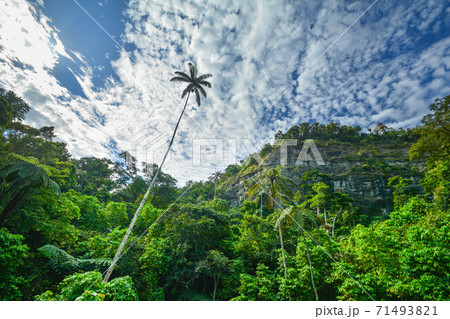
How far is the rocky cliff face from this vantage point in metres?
28.8

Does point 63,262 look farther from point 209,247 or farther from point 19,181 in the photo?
point 209,247

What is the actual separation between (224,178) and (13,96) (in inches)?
1598

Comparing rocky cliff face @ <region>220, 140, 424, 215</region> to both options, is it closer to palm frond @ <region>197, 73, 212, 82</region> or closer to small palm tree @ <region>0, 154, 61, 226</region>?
palm frond @ <region>197, 73, 212, 82</region>

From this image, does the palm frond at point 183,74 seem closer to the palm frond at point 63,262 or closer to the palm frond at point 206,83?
the palm frond at point 206,83

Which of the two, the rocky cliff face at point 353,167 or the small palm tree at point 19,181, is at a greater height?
the rocky cliff face at point 353,167

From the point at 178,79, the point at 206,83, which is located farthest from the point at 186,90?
the point at 206,83

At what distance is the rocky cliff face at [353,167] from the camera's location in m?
28.8

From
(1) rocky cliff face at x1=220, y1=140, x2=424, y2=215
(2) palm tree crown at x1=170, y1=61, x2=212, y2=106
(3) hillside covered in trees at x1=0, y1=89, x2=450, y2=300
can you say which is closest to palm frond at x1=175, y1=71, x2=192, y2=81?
(2) palm tree crown at x1=170, y1=61, x2=212, y2=106

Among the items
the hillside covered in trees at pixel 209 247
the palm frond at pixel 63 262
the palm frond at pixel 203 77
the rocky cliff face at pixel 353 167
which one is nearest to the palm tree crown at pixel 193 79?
the palm frond at pixel 203 77

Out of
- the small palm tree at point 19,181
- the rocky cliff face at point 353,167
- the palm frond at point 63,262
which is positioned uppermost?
the rocky cliff face at point 353,167
